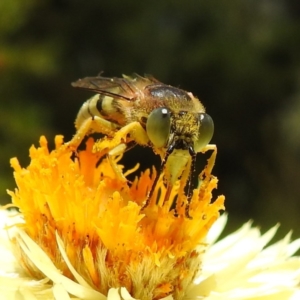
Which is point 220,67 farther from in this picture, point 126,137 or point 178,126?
point 178,126

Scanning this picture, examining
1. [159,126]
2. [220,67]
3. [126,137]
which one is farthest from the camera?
[220,67]

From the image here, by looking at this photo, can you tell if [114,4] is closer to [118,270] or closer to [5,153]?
[5,153]

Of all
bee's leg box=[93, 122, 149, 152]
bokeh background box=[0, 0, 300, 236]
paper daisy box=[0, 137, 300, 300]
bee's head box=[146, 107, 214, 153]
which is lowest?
paper daisy box=[0, 137, 300, 300]

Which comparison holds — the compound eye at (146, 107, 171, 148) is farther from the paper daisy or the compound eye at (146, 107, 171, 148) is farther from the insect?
the paper daisy

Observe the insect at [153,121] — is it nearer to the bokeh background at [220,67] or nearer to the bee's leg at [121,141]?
the bee's leg at [121,141]

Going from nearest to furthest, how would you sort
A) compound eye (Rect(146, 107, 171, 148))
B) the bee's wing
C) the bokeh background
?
compound eye (Rect(146, 107, 171, 148)) → the bee's wing → the bokeh background

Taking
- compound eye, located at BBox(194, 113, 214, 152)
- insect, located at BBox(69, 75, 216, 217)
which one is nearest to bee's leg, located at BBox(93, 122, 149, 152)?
insect, located at BBox(69, 75, 216, 217)

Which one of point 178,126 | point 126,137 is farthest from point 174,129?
point 126,137

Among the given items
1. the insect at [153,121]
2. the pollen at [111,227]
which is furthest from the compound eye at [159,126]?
the pollen at [111,227]
